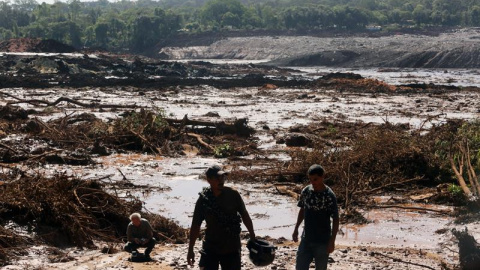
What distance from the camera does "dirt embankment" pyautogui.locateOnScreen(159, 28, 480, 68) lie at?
2687 inches

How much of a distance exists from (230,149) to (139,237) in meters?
9.58

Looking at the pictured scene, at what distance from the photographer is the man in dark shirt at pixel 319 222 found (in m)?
6.24

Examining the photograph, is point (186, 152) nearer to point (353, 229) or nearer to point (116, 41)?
point (353, 229)

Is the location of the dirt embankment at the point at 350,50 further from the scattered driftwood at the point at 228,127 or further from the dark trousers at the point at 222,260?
the dark trousers at the point at 222,260

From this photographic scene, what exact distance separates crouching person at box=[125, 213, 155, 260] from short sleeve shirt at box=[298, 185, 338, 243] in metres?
2.30

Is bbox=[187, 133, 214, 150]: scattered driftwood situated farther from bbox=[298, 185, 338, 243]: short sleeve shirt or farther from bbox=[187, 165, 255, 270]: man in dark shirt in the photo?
bbox=[187, 165, 255, 270]: man in dark shirt

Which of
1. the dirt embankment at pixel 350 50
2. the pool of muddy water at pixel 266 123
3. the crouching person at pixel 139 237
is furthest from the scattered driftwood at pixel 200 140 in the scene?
the dirt embankment at pixel 350 50

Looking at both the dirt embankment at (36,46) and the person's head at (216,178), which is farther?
the dirt embankment at (36,46)

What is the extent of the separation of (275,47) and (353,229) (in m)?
83.2

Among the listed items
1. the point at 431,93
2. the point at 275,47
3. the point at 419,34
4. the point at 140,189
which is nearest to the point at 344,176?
the point at 140,189

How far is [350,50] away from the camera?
3093 inches

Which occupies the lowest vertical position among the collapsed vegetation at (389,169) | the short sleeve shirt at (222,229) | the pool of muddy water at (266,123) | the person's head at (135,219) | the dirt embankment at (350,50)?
the dirt embankment at (350,50)

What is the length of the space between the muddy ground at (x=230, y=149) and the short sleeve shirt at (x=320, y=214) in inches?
68.6

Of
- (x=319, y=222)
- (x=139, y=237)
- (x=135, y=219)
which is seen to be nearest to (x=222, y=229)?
(x=319, y=222)
